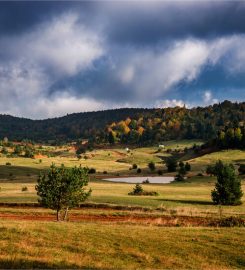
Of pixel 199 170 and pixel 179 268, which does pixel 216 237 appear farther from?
pixel 199 170

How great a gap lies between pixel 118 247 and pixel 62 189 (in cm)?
2168

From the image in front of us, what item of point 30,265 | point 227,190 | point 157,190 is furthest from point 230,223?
point 157,190

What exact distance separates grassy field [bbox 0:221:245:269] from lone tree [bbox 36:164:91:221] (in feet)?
46.7

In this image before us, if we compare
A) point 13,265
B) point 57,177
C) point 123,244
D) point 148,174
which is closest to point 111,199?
point 57,177

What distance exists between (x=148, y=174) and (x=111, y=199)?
82.8 metres

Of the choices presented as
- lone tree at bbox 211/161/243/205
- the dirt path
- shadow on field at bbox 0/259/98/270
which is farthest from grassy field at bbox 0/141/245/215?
shadow on field at bbox 0/259/98/270

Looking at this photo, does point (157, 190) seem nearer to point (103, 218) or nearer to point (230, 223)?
point (103, 218)

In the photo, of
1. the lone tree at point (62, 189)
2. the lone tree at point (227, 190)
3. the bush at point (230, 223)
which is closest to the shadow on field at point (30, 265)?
the bush at point (230, 223)

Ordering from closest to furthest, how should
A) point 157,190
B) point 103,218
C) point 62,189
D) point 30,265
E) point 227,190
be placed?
1. point 30,265
2. point 62,189
3. point 103,218
4. point 227,190
5. point 157,190

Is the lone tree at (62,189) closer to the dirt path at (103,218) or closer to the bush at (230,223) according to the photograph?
the dirt path at (103,218)

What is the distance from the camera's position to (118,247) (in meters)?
29.1

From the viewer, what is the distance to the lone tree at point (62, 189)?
1940 inches

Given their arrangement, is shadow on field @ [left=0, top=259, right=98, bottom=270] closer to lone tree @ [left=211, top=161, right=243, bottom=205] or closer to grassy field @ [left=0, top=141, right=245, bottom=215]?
grassy field @ [left=0, top=141, right=245, bottom=215]

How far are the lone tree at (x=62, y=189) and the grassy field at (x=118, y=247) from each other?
14223 millimetres
